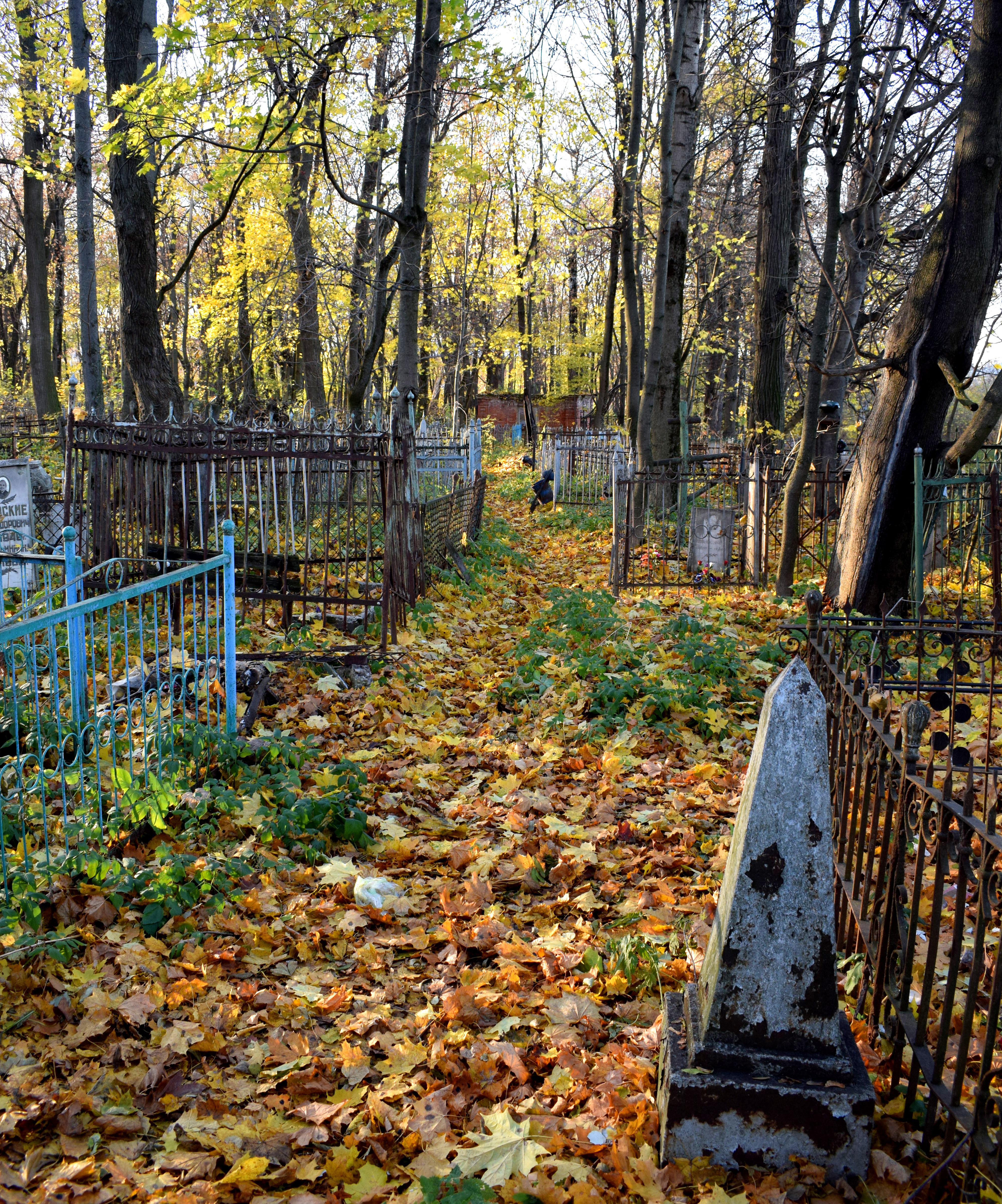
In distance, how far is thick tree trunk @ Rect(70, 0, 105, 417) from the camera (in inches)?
583

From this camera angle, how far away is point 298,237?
2292 cm

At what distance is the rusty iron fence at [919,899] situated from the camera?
224 cm

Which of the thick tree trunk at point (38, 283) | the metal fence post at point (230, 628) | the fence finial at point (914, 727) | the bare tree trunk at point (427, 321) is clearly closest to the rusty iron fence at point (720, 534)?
the metal fence post at point (230, 628)

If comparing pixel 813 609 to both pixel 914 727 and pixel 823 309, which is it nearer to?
pixel 914 727

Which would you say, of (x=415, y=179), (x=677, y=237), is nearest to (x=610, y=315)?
(x=677, y=237)

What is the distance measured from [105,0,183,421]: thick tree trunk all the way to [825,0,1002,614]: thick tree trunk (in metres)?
8.73

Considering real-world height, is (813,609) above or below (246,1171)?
above

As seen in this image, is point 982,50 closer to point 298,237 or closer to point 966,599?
point 966,599

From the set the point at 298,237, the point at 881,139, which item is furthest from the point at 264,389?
the point at 881,139

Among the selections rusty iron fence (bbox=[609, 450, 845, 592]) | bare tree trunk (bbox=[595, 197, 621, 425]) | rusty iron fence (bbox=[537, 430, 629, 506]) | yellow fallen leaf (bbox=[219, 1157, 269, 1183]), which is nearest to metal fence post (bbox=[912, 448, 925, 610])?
rusty iron fence (bbox=[609, 450, 845, 592])

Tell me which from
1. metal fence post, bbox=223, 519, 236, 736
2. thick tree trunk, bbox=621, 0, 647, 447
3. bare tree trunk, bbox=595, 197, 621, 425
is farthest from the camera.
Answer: bare tree trunk, bbox=595, 197, 621, 425

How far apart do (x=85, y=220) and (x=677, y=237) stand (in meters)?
10.1

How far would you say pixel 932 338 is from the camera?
8.58 meters

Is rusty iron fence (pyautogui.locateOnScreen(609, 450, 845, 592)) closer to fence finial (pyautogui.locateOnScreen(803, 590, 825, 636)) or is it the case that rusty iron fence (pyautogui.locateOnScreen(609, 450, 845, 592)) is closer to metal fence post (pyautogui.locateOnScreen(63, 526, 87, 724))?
fence finial (pyautogui.locateOnScreen(803, 590, 825, 636))
